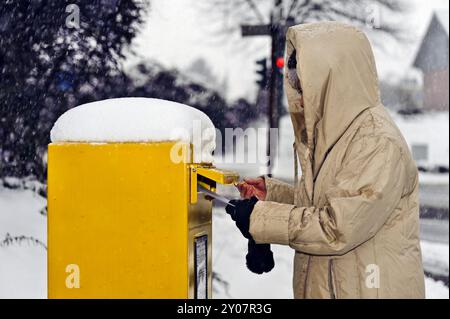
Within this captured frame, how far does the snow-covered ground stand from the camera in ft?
14.5

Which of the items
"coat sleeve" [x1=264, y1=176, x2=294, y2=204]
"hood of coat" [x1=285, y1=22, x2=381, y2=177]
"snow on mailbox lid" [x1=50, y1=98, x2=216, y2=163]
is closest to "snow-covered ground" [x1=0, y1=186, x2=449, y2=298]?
"snow on mailbox lid" [x1=50, y1=98, x2=216, y2=163]

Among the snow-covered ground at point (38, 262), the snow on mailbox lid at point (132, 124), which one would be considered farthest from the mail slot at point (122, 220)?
the snow-covered ground at point (38, 262)

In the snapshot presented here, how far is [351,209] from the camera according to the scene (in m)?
1.76

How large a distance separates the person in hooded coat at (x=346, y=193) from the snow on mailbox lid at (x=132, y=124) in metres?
0.38

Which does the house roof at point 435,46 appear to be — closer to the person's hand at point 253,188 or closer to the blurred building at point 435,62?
the blurred building at point 435,62

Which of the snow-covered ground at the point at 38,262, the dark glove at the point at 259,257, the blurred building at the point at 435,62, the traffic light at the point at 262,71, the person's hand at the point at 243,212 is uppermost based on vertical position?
the blurred building at the point at 435,62

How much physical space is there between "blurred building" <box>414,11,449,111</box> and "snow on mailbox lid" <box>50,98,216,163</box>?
21659 mm

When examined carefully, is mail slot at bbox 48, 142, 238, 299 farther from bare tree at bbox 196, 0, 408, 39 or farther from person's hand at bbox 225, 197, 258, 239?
bare tree at bbox 196, 0, 408, 39

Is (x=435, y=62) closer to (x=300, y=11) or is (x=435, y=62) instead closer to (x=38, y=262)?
(x=300, y=11)

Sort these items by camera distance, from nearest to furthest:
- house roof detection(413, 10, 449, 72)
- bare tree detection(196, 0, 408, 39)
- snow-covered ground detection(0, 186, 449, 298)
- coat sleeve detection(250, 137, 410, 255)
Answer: coat sleeve detection(250, 137, 410, 255) < snow-covered ground detection(0, 186, 449, 298) < bare tree detection(196, 0, 408, 39) < house roof detection(413, 10, 449, 72)

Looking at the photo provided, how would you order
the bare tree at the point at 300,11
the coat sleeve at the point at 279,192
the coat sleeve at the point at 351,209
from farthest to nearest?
the bare tree at the point at 300,11 < the coat sleeve at the point at 279,192 < the coat sleeve at the point at 351,209

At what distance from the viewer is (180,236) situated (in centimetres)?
208

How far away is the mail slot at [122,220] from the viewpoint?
6.81 ft

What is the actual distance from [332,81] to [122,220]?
0.94m
